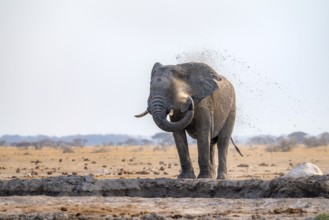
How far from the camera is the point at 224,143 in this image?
20984 mm

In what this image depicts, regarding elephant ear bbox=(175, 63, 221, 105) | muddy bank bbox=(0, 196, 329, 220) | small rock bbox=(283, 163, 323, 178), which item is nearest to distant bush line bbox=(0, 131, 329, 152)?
elephant ear bbox=(175, 63, 221, 105)

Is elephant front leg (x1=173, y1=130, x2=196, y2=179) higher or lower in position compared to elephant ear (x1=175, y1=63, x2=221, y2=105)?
lower

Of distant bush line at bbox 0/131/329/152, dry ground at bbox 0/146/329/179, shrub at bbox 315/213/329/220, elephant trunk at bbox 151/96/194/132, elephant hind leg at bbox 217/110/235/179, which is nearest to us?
shrub at bbox 315/213/329/220

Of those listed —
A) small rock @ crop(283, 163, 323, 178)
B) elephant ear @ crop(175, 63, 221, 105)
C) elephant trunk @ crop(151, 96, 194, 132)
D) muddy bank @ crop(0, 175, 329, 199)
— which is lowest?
muddy bank @ crop(0, 175, 329, 199)

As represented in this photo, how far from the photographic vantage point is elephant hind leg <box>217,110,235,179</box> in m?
20.7

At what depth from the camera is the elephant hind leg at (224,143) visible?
20.7m

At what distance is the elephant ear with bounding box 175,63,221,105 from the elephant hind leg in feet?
4.50

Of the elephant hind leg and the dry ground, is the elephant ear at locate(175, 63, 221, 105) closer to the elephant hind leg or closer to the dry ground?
the elephant hind leg

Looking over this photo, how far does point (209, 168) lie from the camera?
19406 millimetres

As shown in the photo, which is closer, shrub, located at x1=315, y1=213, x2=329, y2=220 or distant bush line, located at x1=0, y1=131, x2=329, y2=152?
shrub, located at x1=315, y1=213, x2=329, y2=220

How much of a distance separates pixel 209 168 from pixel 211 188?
2741mm

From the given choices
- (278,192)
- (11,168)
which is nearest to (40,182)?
(278,192)

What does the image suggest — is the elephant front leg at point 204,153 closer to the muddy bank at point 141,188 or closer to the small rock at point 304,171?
the small rock at point 304,171

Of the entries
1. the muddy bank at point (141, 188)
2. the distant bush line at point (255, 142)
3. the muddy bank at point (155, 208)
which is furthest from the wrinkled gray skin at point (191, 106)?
the distant bush line at point (255, 142)
